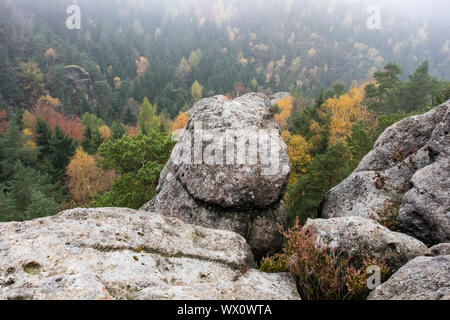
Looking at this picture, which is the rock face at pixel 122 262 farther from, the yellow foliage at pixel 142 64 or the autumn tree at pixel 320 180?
the yellow foliage at pixel 142 64

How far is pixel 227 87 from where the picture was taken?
109750 millimetres

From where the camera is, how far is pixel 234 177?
37.5 feet

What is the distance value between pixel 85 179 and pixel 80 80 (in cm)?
7465

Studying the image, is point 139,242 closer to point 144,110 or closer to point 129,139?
point 129,139

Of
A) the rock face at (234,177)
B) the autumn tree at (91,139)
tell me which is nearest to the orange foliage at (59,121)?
the autumn tree at (91,139)

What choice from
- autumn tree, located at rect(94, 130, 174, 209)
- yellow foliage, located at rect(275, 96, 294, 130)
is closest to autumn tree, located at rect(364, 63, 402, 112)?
yellow foliage, located at rect(275, 96, 294, 130)

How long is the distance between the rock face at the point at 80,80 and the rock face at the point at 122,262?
105 m

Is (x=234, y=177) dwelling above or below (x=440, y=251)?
above

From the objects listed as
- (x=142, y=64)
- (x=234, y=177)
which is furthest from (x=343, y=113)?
(x=142, y=64)

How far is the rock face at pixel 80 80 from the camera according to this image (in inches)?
3883

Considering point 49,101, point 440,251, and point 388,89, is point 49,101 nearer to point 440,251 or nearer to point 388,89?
point 388,89
